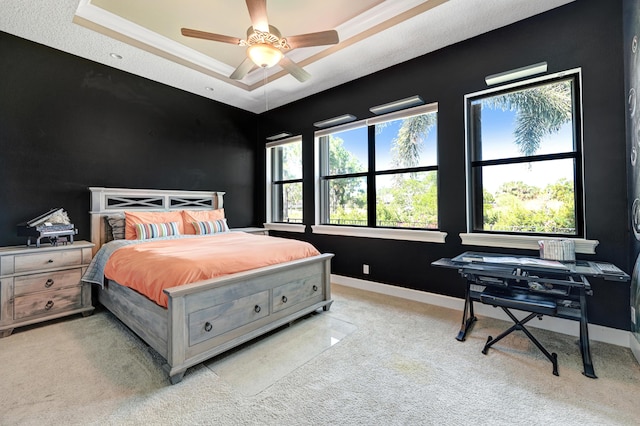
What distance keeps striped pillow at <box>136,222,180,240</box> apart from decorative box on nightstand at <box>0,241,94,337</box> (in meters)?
0.50

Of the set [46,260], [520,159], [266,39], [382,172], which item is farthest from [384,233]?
[46,260]

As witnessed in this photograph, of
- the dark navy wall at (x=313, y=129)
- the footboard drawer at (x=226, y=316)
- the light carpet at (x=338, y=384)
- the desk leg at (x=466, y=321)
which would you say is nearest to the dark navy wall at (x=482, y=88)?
the dark navy wall at (x=313, y=129)

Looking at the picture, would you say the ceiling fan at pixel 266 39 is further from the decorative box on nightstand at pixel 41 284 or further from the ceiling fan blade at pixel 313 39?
the decorative box on nightstand at pixel 41 284

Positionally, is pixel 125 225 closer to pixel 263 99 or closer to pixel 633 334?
pixel 263 99

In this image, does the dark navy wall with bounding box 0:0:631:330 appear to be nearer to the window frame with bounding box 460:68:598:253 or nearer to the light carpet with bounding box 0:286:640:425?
the window frame with bounding box 460:68:598:253

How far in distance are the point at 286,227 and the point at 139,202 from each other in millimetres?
2213

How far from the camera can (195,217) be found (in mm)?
4047

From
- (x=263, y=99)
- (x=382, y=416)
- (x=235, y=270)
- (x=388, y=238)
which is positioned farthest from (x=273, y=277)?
(x=263, y=99)

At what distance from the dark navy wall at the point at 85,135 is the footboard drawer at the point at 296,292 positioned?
8.99 ft

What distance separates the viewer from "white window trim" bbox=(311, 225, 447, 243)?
3.26 m

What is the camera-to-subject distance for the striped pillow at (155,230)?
10.9 feet

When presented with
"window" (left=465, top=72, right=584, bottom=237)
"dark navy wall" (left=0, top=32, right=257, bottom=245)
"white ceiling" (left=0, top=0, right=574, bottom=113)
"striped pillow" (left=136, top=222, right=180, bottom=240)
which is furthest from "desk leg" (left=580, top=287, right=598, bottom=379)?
"dark navy wall" (left=0, top=32, right=257, bottom=245)

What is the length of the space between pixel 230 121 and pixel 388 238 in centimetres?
348

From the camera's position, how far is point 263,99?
4770 millimetres
